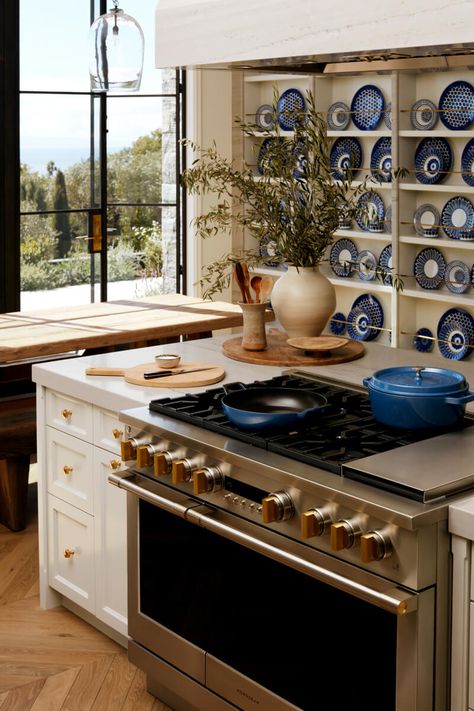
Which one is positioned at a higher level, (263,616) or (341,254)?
(341,254)

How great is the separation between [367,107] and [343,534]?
4724 millimetres

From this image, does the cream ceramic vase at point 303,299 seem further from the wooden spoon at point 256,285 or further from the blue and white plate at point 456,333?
the blue and white plate at point 456,333

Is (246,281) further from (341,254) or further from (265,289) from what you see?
(341,254)

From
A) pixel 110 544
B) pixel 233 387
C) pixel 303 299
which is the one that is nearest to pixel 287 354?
pixel 303 299

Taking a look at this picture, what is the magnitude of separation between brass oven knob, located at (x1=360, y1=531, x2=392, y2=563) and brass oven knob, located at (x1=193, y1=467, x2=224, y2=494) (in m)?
0.54

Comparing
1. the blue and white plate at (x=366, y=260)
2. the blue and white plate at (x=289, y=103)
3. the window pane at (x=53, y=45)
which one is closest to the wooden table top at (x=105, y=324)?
the blue and white plate at (x=366, y=260)

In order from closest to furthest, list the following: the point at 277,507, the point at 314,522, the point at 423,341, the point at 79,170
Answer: the point at 314,522
the point at 277,507
the point at 423,341
the point at 79,170

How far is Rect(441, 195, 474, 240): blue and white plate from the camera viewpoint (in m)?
5.89

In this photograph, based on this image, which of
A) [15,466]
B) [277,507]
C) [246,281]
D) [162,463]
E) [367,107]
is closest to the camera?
[277,507]

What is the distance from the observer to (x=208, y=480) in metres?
2.52

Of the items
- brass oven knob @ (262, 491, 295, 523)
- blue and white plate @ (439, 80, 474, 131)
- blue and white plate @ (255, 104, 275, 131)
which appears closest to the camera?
brass oven knob @ (262, 491, 295, 523)

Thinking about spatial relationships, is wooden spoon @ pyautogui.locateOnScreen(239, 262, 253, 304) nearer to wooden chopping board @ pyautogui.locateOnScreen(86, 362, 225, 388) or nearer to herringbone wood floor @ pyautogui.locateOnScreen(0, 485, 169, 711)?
wooden chopping board @ pyautogui.locateOnScreen(86, 362, 225, 388)

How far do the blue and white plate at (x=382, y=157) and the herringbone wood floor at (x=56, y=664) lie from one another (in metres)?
3.57

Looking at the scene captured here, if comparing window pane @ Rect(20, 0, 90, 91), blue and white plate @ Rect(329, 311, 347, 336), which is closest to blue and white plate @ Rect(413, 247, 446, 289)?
blue and white plate @ Rect(329, 311, 347, 336)
